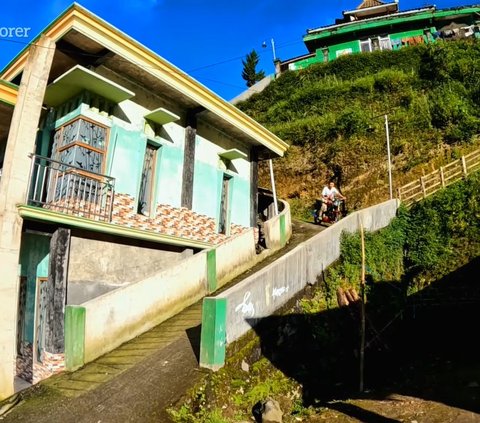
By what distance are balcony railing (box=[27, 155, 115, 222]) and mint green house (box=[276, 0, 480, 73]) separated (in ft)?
90.6

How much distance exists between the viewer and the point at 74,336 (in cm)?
675

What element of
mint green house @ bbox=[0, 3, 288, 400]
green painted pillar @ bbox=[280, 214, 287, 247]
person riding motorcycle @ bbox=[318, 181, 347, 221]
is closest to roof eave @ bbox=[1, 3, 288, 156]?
mint green house @ bbox=[0, 3, 288, 400]

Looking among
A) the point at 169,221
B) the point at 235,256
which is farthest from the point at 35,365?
the point at 235,256

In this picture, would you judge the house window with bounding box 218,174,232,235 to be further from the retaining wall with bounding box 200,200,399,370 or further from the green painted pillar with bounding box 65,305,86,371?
the green painted pillar with bounding box 65,305,86,371

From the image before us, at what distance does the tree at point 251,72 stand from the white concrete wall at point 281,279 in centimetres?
3501

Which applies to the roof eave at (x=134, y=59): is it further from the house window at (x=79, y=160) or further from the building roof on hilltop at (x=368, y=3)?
the building roof on hilltop at (x=368, y=3)

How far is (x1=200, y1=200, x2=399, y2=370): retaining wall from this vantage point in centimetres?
623

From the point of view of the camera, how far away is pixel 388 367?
30.6 feet

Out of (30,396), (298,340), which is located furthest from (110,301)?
(298,340)

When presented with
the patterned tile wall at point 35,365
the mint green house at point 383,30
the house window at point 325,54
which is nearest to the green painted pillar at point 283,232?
the patterned tile wall at point 35,365

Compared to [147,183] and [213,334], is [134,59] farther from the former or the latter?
[213,334]

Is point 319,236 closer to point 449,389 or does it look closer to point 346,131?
point 449,389

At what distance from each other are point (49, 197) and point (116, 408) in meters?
5.46

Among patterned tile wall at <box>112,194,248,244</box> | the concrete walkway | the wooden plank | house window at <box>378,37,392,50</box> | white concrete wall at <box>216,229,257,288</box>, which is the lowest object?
the concrete walkway
